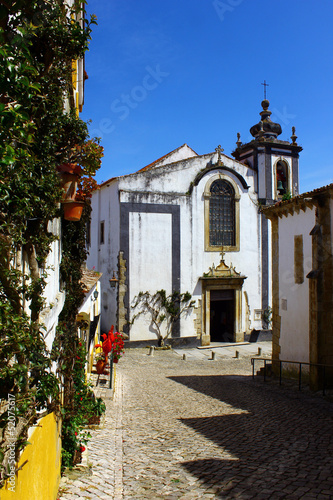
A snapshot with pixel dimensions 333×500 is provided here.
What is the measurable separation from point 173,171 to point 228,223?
14.3ft

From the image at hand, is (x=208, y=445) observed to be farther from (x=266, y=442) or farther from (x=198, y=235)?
(x=198, y=235)

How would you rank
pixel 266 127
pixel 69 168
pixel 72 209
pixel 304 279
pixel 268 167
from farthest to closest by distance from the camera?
pixel 266 127, pixel 268 167, pixel 304 279, pixel 72 209, pixel 69 168

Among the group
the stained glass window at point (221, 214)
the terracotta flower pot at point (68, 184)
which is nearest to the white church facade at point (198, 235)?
the stained glass window at point (221, 214)

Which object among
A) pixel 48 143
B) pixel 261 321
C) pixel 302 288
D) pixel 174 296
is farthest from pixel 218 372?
pixel 48 143

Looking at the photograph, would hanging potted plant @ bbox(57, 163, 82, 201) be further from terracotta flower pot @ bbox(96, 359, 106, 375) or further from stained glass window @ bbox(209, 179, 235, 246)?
stained glass window @ bbox(209, 179, 235, 246)

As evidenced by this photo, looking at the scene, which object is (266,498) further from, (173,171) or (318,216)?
(173,171)

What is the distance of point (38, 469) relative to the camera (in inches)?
153

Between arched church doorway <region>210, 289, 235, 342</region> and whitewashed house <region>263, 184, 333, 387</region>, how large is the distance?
25.0 feet

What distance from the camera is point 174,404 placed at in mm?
11383

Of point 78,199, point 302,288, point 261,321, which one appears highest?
point 78,199

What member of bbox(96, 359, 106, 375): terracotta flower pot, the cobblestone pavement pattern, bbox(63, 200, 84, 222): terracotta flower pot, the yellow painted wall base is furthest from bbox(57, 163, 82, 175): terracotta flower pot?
bbox(96, 359, 106, 375): terracotta flower pot

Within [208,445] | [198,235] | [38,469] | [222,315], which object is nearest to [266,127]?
[198,235]

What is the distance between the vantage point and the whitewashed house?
1304cm

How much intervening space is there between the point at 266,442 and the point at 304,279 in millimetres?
7321
